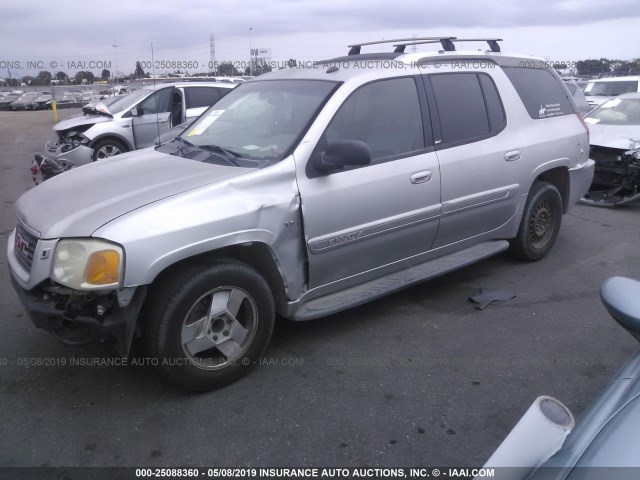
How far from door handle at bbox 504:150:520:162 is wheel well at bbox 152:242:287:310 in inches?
92.1

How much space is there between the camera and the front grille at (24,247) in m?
2.94

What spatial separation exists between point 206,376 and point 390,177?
5.80 feet

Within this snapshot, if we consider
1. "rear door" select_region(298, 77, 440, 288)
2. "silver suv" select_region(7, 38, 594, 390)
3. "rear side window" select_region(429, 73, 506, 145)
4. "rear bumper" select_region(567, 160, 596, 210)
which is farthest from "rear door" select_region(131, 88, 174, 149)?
"rear bumper" select_region(567, 160, 596, 210)

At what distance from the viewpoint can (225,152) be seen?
3629 millimetres

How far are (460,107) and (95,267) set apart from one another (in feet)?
9.83

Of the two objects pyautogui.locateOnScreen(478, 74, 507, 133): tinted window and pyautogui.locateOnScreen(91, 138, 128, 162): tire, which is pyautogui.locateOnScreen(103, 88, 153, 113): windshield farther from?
pyautogui.locateOnScreen(478, 74, 507, 133): tinted window

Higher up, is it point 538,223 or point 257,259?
point 257,259

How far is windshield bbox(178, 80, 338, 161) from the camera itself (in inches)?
138

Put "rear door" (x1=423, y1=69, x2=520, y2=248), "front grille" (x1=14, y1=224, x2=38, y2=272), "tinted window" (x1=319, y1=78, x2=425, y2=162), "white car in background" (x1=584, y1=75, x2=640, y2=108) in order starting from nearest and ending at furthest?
"front grille" (x1=14, y1=224, x2=38, y2=272) → "tinted window" (x1=319, y1=78, x2=425, y2=162) → "rear door" (x1=423, y1=69, x2=520, y2=248) → "white car in background" (x1=584, y1=75, x2=640, y2=108)

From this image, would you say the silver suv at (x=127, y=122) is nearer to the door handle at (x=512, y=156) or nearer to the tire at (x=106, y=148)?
the tire at (x=106, y=148)

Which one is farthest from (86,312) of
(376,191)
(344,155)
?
(376,191)

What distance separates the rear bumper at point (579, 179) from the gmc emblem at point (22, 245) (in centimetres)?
470

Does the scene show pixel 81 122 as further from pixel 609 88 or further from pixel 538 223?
→ pixel 609 88

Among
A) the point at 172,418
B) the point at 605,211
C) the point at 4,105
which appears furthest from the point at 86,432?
the point at 4,105
